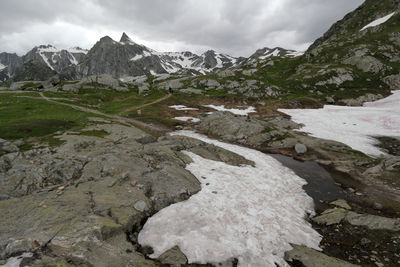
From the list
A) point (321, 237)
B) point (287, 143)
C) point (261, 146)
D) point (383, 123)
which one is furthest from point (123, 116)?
point (383, 123)

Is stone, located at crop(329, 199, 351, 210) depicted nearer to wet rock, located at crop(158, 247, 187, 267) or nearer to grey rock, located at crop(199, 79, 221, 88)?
wet rock, located at crop(158, 247, 187, 267)

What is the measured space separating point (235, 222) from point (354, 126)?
50.4 m

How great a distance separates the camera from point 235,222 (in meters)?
13.9

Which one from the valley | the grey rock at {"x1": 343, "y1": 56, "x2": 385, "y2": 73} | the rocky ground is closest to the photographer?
the rocky ground

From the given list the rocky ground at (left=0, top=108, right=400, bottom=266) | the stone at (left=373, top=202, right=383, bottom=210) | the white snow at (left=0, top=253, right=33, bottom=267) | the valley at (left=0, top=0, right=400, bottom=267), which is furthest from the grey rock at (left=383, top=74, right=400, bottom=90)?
the white snow at (left=0, top=253, right=33, bottom=267)

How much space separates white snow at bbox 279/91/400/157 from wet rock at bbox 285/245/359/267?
29.6 metres

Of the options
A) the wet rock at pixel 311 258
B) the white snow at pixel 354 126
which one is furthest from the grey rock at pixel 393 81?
the wet rock at pixel 311 258

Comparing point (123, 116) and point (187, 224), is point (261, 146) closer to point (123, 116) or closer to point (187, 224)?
point (187, 224)

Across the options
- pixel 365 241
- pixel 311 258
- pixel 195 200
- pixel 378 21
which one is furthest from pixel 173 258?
pixel 378 21

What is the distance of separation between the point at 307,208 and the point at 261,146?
19914 mm

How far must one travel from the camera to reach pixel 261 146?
36.8m

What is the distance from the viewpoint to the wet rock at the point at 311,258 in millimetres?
10672

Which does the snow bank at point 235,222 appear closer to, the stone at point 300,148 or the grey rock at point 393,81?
the stone at point 300,148

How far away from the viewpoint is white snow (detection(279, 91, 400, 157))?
121ft
